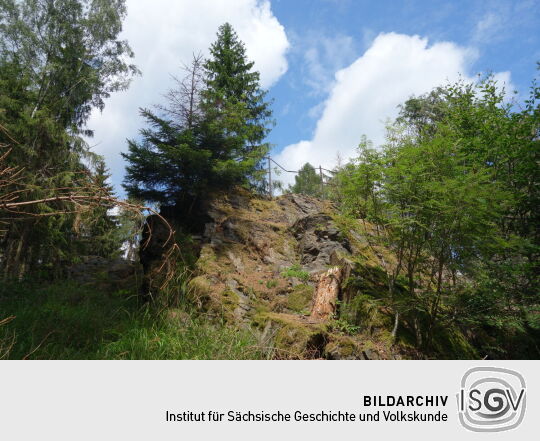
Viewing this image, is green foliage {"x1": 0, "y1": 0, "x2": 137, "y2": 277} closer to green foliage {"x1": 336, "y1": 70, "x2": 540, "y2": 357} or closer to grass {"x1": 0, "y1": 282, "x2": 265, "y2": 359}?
grass {"x1": 0, "y1": 282, "x2": 265, "y2": 359}

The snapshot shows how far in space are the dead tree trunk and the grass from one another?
5.99ft

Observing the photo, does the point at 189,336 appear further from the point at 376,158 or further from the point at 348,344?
the point at 376,158

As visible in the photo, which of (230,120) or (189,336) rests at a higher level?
(230,120)

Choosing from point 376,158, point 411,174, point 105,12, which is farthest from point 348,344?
point 105,12

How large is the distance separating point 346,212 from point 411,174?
64.0 inches

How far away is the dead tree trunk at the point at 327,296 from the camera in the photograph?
5.87 meters

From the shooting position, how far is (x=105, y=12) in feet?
40.1

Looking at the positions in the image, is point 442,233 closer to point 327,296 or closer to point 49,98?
point 327,296

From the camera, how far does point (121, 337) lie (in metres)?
4.09

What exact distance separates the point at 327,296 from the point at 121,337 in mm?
3659

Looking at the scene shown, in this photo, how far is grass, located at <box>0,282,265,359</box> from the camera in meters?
3.58

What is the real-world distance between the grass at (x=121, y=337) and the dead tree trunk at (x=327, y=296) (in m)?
1.82

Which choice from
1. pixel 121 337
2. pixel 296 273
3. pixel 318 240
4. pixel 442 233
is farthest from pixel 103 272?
pixel 442 233
